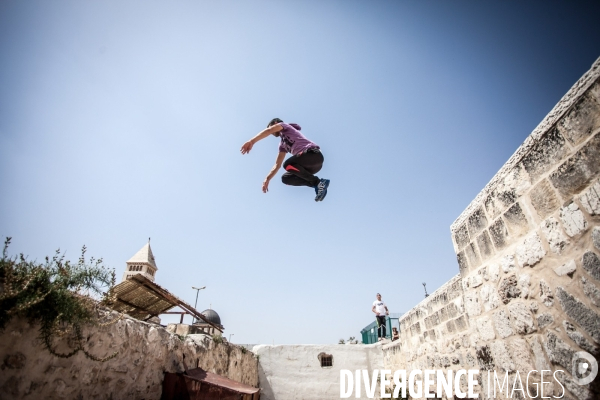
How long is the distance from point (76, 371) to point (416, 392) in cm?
701

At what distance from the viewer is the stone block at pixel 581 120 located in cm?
168

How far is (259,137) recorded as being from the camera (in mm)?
3957

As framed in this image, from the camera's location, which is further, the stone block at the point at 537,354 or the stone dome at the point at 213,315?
the stone dome at the point at 213,315

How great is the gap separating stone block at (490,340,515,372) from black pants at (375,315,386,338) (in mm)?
9264

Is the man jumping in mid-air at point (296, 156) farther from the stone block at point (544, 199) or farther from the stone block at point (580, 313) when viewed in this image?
the stone block at point (580, 313)

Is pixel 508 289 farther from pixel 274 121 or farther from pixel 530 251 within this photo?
pixel 274 121

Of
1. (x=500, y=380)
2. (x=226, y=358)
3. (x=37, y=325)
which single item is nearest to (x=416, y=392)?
(x=226, y=358)

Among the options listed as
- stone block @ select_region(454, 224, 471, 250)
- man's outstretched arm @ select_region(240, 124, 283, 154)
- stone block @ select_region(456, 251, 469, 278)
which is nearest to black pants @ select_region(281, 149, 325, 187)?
man's outstretched arm @ select_region(240, 124, 283, 154)

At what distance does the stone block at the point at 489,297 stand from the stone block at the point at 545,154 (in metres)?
1.03

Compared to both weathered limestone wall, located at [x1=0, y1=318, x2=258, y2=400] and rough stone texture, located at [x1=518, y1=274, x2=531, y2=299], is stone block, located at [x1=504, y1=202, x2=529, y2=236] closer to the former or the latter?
rough stone texture, located at [x1=518, y1=274, x2=531, y2=299]

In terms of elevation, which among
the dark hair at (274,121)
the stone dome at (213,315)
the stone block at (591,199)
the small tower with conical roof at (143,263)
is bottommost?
the stone block at (591,199)

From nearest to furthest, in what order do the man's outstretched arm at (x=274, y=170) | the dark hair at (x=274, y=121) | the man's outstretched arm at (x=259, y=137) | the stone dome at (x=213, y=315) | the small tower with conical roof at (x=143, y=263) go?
1. the man's outstretched arm at (x=259, y=137)
2. the dark hair at (x=274, y=121)
3. the man's outstretched arm at (x=274, y=170)
4. the stone dome at (x=213, y=315)
5. the small tower with conical roof at (x=143, y=263)

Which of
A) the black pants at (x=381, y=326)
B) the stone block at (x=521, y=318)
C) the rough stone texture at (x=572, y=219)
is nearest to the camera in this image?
the rough stone texture at (x=572, y=219)

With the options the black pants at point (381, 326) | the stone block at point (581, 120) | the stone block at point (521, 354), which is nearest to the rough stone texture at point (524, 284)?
the stone block at point (521, 354)
